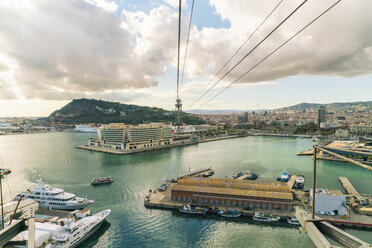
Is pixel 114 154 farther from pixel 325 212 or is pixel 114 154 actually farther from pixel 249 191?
pixel 325 212

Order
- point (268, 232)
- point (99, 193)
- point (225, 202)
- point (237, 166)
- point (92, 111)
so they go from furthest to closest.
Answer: point (92, 111) < point (237, 166) < point (99, 193) < point (225, 202) < point (268, 232)

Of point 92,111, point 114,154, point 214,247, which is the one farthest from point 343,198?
point 92,111

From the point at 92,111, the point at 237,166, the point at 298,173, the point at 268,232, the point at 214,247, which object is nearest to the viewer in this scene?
the point at 214,247

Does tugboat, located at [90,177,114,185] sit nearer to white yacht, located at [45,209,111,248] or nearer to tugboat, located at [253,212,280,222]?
white yacht, located at [45,209,111,248]

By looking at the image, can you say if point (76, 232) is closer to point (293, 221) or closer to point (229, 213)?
point (229, 213)

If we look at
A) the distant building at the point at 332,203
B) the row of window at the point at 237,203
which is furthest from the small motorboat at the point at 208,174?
the distant building at the point at 332,203

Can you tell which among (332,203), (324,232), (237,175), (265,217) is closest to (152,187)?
(237,175)

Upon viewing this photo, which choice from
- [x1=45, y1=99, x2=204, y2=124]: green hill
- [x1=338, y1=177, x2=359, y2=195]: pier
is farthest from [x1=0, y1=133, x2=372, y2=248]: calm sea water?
[x1=45, y1=99, x2=204, y2=124]: green hill
